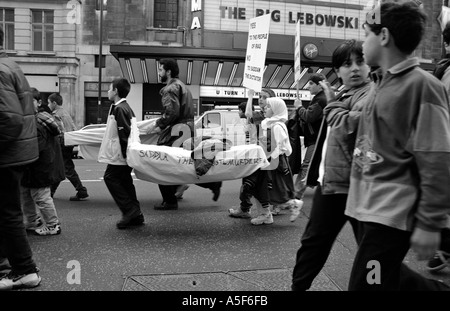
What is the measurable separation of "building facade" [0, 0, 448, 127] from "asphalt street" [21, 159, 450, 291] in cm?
1966

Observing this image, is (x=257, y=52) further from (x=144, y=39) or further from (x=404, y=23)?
(x=144, y=39)

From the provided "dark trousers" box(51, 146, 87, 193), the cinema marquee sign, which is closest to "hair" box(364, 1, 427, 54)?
"dark trousers" box(51, 146, 87, 193)

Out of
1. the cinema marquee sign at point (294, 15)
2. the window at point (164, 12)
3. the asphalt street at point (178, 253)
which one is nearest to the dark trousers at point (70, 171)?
the asphalt street at point (178, 253)

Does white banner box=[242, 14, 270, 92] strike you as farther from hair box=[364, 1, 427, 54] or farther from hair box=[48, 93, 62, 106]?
hair box=[364, 1, 427, 54]

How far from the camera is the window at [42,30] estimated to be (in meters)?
26.3

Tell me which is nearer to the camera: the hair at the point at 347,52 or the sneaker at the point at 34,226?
the hair at the point at 347,52

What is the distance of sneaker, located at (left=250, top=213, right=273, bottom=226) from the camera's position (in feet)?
18.5

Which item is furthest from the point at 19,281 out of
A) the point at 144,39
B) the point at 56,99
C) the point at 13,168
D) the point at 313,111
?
the point at 144,39

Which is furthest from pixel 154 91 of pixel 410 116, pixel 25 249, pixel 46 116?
pixel 410 116

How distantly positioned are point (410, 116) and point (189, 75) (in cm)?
2332

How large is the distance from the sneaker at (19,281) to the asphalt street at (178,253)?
10cm

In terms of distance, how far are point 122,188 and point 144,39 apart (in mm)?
22557

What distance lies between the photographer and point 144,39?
2630 cm

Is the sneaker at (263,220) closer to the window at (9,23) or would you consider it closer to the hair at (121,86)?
the hair at (121,86)
